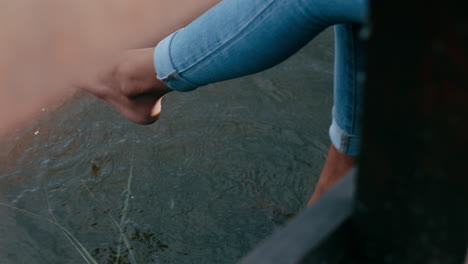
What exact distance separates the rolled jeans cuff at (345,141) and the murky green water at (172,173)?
34 cm

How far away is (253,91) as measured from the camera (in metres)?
2.28

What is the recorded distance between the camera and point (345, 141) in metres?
1.49

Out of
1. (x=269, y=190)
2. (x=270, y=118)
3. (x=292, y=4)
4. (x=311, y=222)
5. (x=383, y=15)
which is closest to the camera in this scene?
(x=383, y=15)

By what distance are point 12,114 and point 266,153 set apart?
83cm

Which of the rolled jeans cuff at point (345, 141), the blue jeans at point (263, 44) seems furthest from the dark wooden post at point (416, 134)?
the rolled jeans cuff at point (345, 141)

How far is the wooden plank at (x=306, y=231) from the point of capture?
533 millimetres

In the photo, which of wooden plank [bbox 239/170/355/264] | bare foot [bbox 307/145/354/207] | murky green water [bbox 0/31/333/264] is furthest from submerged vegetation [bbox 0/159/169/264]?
wooden plank [bbox 239/170/355/264]

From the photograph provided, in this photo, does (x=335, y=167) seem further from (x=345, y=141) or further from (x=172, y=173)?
(x=172, y=173)

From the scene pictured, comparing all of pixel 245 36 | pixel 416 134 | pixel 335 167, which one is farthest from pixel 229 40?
pixel 416 134

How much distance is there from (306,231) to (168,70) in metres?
0.92

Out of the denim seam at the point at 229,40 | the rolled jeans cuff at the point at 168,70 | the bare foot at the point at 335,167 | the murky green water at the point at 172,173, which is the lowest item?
the murky green water at the point at 172,173

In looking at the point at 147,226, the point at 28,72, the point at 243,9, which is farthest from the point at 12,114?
the point at 243,9

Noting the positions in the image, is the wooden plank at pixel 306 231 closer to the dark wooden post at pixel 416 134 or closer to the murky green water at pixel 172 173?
the dark wooden post at pixel 416 134

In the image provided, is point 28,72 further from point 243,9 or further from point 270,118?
point 243,9
